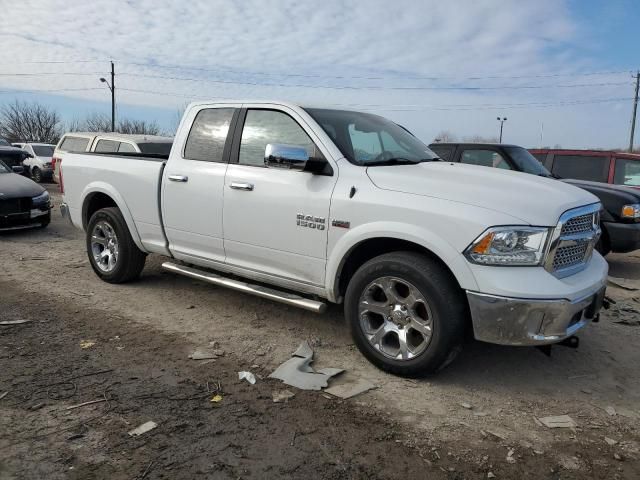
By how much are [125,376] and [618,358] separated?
390 cm

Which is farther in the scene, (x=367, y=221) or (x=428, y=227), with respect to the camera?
(x=367, y=221)

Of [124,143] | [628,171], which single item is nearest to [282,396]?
[628,171]

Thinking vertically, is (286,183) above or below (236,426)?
above

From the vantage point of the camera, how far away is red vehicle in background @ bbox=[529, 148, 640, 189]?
8.84 metres

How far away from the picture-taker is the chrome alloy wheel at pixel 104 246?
5906 millimetres

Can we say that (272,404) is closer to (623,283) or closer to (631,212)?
(623,283)

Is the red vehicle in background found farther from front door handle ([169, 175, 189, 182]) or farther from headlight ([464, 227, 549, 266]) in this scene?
front door handle ([169, 175, 189, 182])

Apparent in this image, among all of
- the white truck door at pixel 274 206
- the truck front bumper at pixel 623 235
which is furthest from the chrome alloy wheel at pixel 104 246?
the truck front bumper at pixel 623 235

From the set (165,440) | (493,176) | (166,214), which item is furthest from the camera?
(166,214)

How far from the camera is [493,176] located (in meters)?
3.98

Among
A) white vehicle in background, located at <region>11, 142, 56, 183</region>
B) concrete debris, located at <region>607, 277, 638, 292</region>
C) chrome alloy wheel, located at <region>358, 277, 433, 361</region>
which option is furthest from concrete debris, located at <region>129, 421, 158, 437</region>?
white vehicle in background, located at <region>11, 142, 56, 183</region>

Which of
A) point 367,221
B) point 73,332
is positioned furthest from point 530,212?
point 73,332

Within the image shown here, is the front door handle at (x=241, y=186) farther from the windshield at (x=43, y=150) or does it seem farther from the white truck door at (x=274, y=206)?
the windshield at (x=43, y=150)

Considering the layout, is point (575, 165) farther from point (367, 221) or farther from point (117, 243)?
point (117, 243)
